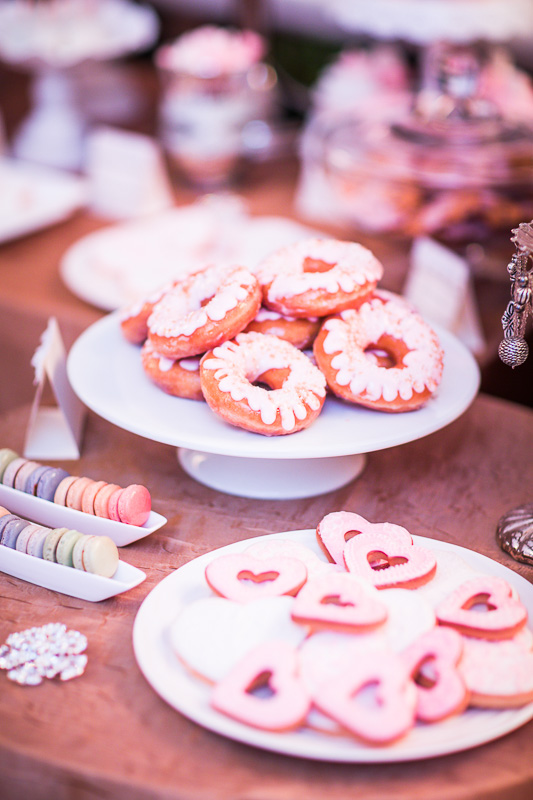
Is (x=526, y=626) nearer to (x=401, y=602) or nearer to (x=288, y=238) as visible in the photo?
(x=401, y=602)

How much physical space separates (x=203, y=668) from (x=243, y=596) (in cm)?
9

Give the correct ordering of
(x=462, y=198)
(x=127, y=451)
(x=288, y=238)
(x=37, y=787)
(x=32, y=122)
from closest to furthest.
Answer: (x=37, y=787) < (x=127, y=451) < (x=462, y=198) < (x=288, y=238) < (x=32, y=122)

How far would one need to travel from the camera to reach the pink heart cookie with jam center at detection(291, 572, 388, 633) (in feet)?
2.30

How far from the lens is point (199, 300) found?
1.04 m

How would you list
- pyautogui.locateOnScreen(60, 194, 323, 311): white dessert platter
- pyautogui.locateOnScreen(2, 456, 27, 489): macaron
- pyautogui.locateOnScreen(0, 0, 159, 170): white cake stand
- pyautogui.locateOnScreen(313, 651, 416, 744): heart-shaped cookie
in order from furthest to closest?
1. pyautogui.locateOnScreen(0, 0, 159, 170): white cake stand
2. pyautogui.locateOnScreen(60, 194, 323, 311): white dessert platter
3. pyautogui.locateOnScreen(2, 456, 27, 489): macaron
4. pyautogui.locateOnScreen(313, 651, 416, 744): heart-shaped cookie

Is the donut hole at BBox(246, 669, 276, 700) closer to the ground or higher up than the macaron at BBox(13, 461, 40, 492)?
higher up

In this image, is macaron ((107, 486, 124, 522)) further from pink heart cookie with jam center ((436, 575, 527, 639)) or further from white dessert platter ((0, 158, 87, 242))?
white dessert platter ((0, 158, 87, 242))

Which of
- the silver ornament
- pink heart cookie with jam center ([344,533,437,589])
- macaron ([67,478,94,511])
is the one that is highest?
pink heart cookie with jam center ([344,533,437,589])

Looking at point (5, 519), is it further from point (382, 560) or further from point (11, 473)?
point (382, 560)

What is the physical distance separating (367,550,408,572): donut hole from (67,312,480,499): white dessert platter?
117 millimetres

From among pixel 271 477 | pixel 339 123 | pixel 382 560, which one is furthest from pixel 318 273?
pixel 339 123

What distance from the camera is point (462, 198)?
1.56m

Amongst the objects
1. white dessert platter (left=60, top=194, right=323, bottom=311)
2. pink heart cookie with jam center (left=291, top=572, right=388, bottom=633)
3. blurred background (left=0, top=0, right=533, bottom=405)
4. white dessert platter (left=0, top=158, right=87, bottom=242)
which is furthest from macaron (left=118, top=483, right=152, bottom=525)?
white dessert platter (left=0, top=158, right=87, bottom=242)

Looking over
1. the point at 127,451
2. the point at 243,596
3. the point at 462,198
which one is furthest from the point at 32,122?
the point at 243,596
